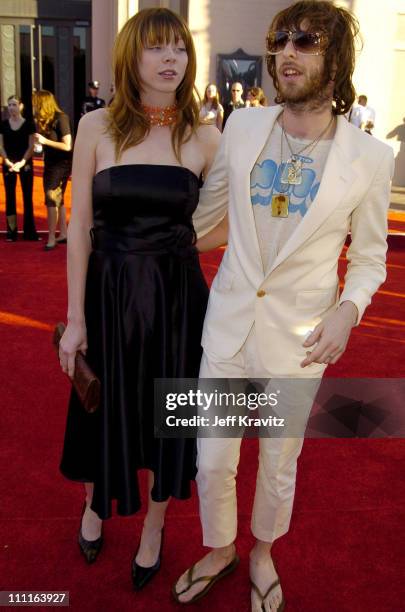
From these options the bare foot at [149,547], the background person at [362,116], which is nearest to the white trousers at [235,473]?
the bare foot at [149,547]

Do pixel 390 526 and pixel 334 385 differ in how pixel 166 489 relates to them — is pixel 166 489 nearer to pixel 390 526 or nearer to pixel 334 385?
pixel 390 526

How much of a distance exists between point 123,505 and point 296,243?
1123mm

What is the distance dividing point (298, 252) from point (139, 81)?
2.55 feet

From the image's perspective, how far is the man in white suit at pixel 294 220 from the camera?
5.68ft

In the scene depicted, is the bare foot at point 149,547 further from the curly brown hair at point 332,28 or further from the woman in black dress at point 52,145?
the woman in black dress at point 52,145

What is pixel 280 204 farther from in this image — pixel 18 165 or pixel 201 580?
pixel 18 165

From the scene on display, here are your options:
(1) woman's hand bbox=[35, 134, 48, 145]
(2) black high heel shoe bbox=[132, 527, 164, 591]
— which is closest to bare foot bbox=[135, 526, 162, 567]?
(2) black high heel shoe bbox=[132, 527, 164, 591]


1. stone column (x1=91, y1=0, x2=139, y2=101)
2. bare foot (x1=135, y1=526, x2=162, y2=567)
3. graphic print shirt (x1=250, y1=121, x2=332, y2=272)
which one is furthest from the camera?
stone column (x1=91, y1=0, x2=139, y2=101)

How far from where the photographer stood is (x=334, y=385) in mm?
3877

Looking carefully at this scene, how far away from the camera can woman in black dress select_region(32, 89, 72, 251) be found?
653cm

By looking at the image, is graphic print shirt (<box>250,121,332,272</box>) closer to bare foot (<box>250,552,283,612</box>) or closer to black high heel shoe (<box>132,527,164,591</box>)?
bare foot (<box>250,552,283,612</box>)

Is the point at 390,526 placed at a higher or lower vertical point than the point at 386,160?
lower

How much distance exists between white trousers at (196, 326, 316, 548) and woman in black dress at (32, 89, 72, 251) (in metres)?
5.09

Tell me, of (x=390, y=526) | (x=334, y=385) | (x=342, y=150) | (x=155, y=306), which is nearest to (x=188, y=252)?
(x=155, y=306)
